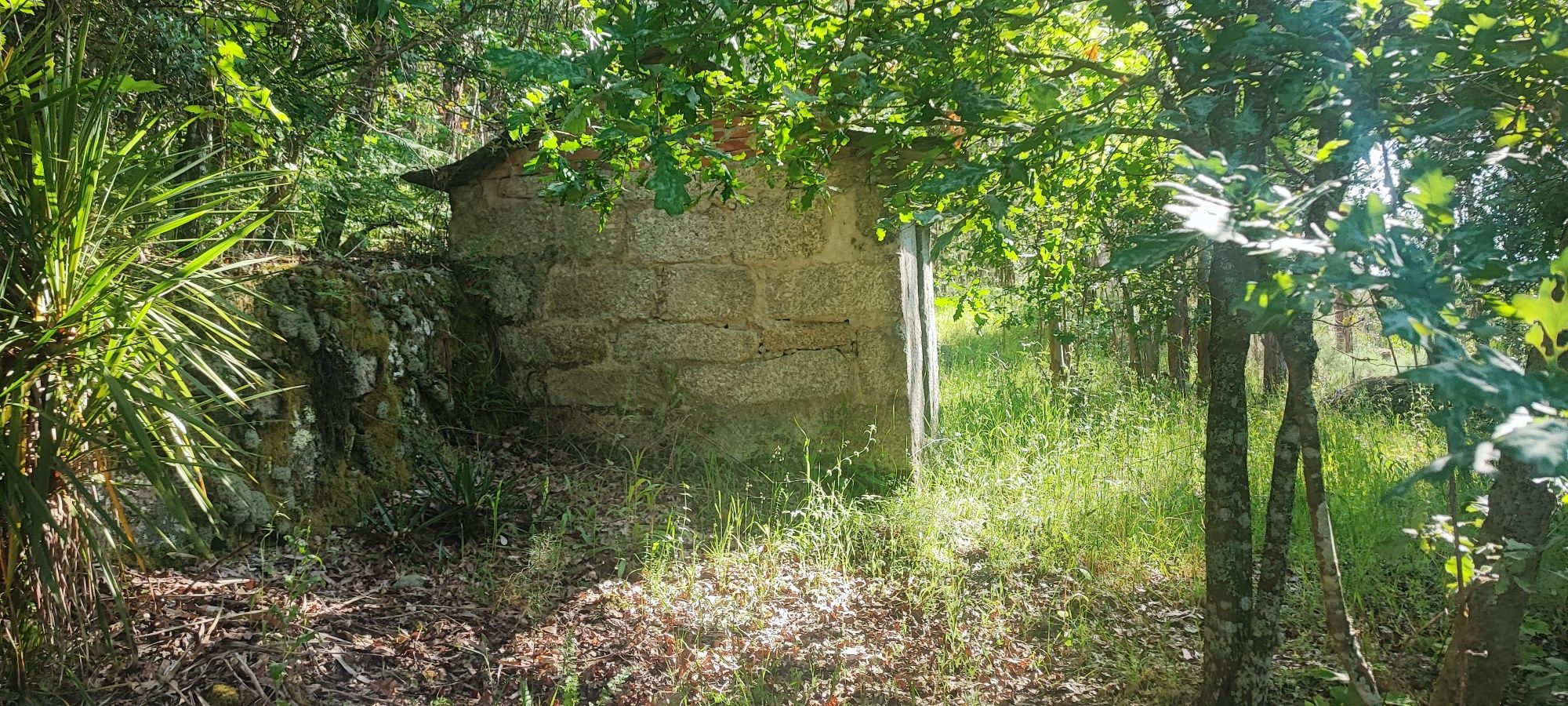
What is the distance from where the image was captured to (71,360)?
1856 mm

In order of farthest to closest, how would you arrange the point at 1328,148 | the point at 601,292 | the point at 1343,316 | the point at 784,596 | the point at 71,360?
the point at 1343,316, the point at 601,292, the point at 784,596, the point at 71,360, the point at 1328,148

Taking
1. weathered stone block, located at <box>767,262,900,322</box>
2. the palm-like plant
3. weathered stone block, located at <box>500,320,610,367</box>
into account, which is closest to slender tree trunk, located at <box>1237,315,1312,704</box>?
weathered stone block, located at <box>767,262,900,322</box>

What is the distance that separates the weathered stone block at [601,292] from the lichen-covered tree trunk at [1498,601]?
10.2 feet

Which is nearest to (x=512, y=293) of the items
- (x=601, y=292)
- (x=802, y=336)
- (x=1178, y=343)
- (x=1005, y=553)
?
(x=601, y=292)

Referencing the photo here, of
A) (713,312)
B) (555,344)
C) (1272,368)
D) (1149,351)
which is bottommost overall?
(1272,368)

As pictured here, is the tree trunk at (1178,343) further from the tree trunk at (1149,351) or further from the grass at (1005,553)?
the grass at (1005,553)

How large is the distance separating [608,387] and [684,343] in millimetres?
442

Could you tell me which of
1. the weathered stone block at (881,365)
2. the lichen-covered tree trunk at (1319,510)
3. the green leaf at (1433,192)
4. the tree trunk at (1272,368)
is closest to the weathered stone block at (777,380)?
the weathered stone block at (881,365)

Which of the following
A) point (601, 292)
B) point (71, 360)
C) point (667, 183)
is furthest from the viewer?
point (601, 292)

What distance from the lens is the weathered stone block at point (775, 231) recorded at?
3.92 meters

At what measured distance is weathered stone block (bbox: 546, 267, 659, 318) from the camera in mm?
4043

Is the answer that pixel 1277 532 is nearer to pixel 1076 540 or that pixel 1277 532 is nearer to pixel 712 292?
pixel 1076 540

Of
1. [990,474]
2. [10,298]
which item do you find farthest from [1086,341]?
[10,298]

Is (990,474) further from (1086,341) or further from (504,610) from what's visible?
(1086,341)
